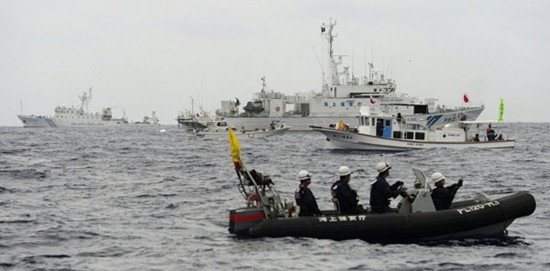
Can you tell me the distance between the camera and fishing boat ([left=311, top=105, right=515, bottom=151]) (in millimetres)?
41844

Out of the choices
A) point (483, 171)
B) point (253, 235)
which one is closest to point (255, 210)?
point (253, 235)

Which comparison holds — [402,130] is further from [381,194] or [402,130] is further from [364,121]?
[381,194]

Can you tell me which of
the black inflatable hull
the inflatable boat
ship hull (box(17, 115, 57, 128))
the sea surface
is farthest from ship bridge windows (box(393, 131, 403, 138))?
ship hull (box(17, 115, 57, 128))

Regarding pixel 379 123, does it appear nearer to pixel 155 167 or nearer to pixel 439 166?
pixel 439 166

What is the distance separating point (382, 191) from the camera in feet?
43.5

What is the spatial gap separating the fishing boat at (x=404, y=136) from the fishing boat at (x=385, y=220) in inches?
1105

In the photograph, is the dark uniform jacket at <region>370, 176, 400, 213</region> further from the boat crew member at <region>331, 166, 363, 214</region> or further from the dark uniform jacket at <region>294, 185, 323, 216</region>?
the dark uniform jacket at <region>294, 185, 323, 216</region>

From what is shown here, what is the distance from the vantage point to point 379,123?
42.7 meters

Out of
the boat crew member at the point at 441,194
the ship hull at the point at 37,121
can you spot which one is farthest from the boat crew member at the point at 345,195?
the ship hull at the point at 37,121

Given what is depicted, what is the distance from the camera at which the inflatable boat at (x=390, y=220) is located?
12820 millimetres

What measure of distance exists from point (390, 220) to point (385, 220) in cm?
11

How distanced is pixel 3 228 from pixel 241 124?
80.6 m

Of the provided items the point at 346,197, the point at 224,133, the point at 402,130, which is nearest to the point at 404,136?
the point at 402,130

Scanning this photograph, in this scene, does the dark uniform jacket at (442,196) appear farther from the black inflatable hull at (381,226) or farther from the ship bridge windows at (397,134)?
the ship bridge windows at (397,134)
